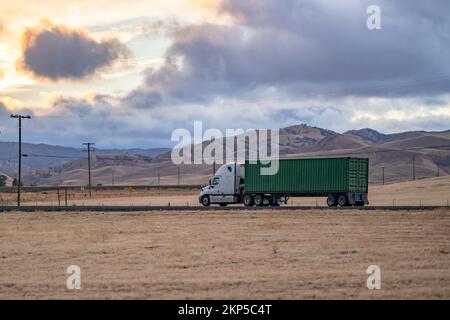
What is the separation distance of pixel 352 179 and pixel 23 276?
3678 centimetres

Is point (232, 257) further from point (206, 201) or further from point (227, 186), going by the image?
point (206, 201)

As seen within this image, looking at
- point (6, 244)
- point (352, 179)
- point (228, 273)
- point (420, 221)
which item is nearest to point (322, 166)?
point (352, 179)

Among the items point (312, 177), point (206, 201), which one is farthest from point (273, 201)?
point (206, 201)

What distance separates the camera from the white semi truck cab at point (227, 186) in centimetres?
5891

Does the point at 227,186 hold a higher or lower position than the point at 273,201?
higher

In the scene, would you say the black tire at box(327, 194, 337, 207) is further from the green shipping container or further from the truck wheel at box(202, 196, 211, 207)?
the truck wheel at box(202, 196, 211, 207)

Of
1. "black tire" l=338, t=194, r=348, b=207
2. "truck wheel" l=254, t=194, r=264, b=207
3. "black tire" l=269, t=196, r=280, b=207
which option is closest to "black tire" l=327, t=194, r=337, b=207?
"black tire" l=338, t=194, r=348, b=207

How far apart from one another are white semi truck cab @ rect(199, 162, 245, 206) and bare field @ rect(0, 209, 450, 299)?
17.3m

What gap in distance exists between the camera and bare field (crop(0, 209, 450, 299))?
17703 millimetres

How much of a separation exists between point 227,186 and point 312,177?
7.79 meters

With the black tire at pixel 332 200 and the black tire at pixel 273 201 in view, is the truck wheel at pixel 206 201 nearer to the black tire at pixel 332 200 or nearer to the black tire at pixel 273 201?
the black tire at pixel 273 201

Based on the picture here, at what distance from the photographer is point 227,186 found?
5944 centimetres

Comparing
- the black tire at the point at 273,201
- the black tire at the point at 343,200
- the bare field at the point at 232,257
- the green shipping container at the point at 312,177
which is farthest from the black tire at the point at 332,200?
the bare field at the point at 232,257

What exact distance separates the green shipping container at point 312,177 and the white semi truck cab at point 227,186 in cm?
152
